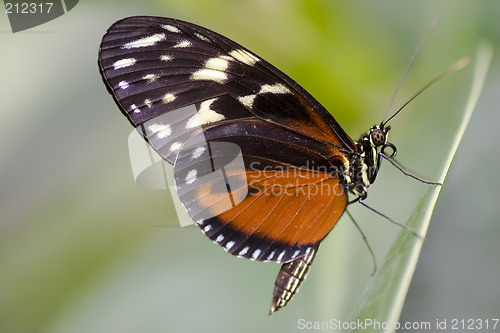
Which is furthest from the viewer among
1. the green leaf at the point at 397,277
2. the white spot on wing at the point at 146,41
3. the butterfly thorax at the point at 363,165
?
the butterfly thorax at the point at 363,165

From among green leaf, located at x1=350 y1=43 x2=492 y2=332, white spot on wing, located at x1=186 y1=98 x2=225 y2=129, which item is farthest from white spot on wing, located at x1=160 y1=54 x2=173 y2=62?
green leaf, located at x1=350 y1=43 x2=492 y2=332

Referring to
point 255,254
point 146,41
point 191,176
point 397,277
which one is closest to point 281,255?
point 255,254

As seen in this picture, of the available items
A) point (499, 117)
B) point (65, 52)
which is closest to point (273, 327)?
point (499, 117)

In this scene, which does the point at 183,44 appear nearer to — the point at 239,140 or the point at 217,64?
the point at 217,64

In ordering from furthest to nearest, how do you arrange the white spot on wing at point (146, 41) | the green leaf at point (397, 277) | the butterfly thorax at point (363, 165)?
the butterfly thorax at point (363, 165) < the white spot on wing at point (146, 41) < the green leaf at point (397, 277)

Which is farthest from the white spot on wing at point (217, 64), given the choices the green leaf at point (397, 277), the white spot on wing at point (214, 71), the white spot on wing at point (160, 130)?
the green leaf at point (397, 277)

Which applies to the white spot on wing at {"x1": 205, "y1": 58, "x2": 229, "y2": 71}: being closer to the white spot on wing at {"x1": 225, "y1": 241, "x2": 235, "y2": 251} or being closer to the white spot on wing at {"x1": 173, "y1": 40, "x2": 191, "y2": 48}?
the white spot on wing at {"x1": 173, "y1": 40, "x2": 191, "y2": 48}

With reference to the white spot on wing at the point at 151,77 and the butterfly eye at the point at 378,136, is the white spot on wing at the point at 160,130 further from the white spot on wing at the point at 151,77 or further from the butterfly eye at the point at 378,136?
the butterfly eye at the point at 378,136

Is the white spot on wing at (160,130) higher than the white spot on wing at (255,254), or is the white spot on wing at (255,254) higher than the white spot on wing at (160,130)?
the white spot on wing at (160,130)
